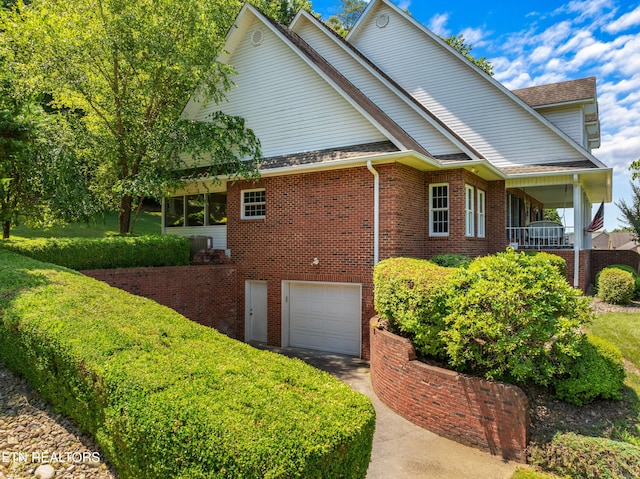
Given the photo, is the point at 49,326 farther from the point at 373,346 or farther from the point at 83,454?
the point at 373,346

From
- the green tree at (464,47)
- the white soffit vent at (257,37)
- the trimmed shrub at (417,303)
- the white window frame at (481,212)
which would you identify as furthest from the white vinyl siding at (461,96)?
the green tree at (464,47)

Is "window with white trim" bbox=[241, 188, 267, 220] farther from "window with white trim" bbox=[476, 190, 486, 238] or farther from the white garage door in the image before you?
"window with white trim" bbox=[476, 190, 486, 238]

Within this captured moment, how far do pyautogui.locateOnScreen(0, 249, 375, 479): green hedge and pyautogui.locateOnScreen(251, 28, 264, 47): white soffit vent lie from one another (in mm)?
10328

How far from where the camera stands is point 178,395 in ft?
12.0

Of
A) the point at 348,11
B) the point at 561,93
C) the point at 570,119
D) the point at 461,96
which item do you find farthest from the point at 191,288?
the point at 348,11

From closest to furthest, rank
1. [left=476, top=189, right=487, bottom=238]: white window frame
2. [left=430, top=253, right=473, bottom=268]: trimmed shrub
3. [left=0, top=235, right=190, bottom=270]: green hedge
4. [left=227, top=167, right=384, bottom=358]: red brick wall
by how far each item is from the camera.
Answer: [left=0, top=235, right=190, bottom=270]: green hedge, [left=430, top=253, right=473, bottom=268]: trimmed shrub, [left=227, top=167, right=384, bottom=358]: red brick wall, [left=476, top=189, right=487, bottom=238]: white window frame

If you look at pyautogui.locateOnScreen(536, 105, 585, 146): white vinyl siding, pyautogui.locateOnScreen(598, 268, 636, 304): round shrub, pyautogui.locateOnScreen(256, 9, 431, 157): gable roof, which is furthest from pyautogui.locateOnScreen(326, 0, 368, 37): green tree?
pyautogui.locateOnScreen(598, 268, 636, 304): round shrub

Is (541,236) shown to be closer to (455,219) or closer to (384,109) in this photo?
(455,219)

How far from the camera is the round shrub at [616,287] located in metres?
13.2

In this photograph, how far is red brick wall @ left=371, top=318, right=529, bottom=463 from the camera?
19.1 feet

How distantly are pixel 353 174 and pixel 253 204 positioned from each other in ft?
12.0

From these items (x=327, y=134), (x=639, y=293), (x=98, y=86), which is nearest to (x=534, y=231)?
(x=639, y=293)

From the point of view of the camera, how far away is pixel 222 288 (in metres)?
12.4

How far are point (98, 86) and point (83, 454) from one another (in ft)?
39.2
